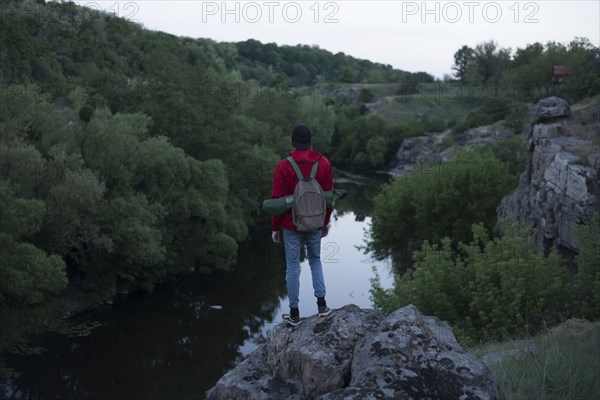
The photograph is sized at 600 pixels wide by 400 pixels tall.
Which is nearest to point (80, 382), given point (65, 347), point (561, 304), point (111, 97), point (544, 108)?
point (65, 347)

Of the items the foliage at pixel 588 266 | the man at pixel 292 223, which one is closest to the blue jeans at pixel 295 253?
the man at pixel 292 223

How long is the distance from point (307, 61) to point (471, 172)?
14607 centimetres

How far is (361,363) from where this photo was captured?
22.1ft

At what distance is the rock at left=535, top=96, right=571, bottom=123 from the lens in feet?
101

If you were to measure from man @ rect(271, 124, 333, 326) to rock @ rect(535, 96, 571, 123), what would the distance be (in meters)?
25.1

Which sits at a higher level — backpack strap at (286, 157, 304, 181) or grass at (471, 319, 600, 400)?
backpack strap at (286, 157, 304, 181)

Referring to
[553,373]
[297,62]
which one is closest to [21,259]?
[553,373]

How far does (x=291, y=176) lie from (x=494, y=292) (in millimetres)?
14120

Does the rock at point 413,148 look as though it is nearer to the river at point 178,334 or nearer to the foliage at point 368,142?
the foliage at point 368,142

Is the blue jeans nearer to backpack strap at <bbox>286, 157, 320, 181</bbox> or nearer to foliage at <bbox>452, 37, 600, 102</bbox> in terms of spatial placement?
backpack strap at <bbox>286, 157, 320, 181</bbox>

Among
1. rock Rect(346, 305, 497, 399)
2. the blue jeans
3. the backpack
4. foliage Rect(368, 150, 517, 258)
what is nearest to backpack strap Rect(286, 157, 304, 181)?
the backpack

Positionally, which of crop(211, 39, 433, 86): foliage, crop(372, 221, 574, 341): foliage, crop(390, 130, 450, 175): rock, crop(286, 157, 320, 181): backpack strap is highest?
crop(211, 39, 433, 86): foliage

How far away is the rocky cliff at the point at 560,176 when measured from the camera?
76.5 ft

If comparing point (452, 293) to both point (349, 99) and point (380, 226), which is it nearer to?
point (380, 226)
